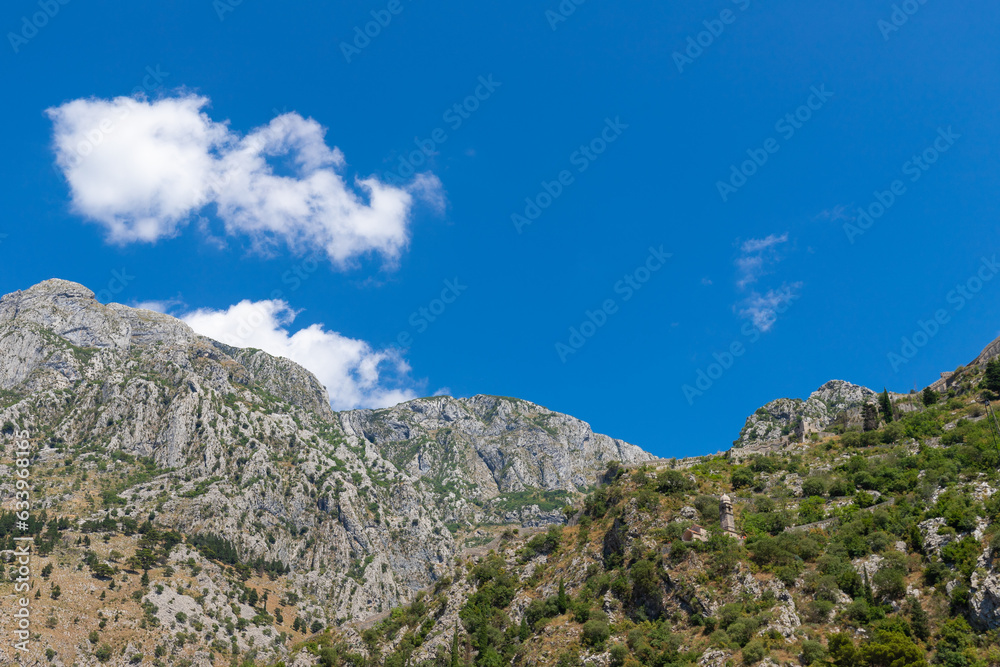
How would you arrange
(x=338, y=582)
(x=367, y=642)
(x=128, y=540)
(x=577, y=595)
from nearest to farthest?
(x=577, y=595) → (x=367, y=642) → (x=128, y=540) → (x=338, y=582)

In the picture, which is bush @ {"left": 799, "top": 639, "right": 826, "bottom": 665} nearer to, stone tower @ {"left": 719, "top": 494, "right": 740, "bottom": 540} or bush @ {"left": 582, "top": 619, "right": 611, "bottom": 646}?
stone tower @ {"left": 719, "top": 494, "right": 740, "bottom": 540}

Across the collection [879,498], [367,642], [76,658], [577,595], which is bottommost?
[76,658]

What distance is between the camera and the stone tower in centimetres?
7000

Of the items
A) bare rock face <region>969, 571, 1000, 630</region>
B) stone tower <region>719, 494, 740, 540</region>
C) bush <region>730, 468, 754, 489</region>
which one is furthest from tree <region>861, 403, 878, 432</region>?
bare rock face <region>969, 571, 1000, 630</region>

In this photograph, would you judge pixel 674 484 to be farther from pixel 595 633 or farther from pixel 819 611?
pixel 819 611

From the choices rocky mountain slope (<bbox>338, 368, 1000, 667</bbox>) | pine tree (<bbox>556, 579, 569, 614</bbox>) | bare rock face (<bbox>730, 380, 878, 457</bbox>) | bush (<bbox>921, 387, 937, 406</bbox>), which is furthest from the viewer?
bare rock face (<bbox>730, 380, 878, 457</bbox>)

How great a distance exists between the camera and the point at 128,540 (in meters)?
151

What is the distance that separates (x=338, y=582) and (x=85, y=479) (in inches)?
3033

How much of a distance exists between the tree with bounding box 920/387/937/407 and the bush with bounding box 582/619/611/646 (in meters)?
71.7

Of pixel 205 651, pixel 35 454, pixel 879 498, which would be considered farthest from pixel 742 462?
pixel 35 454

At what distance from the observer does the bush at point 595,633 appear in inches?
2518

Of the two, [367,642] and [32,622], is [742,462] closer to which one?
[367,642]

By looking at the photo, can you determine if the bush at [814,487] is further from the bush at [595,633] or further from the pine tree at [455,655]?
the pine tree at [455,655]

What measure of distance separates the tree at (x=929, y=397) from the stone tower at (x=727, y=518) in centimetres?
5224
